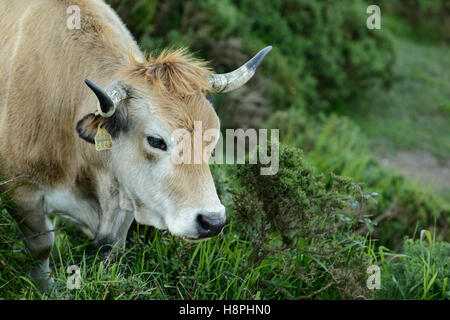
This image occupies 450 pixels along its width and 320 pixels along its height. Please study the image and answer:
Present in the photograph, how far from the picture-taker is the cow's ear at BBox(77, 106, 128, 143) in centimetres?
376

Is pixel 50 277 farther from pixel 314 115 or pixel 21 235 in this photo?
pixel 314 115

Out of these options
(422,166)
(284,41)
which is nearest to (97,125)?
(284,41)

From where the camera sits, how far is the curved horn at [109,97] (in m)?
3.48

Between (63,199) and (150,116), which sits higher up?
(150,116)

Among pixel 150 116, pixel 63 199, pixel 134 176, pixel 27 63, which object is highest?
pixel 27 63

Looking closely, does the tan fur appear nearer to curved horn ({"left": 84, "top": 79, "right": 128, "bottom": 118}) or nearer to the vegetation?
→ curved horn ({"left": 84, "top": 79, "right": 128, "bottom": 118})

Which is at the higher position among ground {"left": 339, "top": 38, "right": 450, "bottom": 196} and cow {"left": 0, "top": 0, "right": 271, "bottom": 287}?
cow {"left": 0, "top": 0, "right": 271, "bottom": 287}

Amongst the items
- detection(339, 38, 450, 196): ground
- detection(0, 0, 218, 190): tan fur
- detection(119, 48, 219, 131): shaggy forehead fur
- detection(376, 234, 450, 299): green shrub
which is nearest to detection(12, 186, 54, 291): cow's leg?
detection(0, 0, 218, 190): tan fur

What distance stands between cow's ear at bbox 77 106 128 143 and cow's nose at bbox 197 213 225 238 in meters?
0.83

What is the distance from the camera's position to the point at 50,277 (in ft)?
14.4

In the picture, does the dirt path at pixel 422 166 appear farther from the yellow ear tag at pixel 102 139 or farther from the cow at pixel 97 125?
the yellow ear tag at pixel 102 139

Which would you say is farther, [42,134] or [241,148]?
[241,148]

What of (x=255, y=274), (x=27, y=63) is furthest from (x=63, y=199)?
(x=255, y=274)
